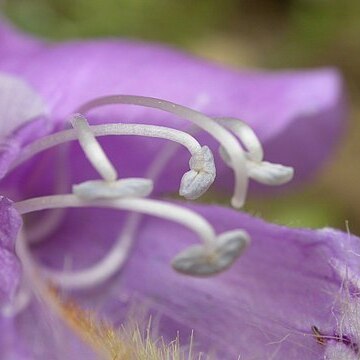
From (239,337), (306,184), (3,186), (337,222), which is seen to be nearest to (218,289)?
(239,337)

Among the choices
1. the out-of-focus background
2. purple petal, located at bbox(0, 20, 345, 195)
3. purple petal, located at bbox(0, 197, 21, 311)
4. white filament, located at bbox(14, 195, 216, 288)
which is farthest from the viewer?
the out-of-focus background

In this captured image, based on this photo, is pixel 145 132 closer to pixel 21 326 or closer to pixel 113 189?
pixel 113 189

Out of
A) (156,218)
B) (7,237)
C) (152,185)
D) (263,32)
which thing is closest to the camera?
(7,237)

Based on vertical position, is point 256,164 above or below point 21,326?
above

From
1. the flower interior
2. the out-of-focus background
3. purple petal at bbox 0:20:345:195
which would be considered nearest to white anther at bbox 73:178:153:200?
the flower interior

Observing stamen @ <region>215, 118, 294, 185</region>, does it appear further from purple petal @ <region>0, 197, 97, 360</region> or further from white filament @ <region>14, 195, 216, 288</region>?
purple petal @ <region>0, 197, 97, 360</region>

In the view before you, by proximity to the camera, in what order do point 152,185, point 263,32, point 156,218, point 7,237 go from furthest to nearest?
point 263,32 < point 156,218 < point 152,185 < point 7,237

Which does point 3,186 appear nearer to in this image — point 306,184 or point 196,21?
point 306,184

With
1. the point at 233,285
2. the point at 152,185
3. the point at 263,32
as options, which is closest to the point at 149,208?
the point at 152,185
